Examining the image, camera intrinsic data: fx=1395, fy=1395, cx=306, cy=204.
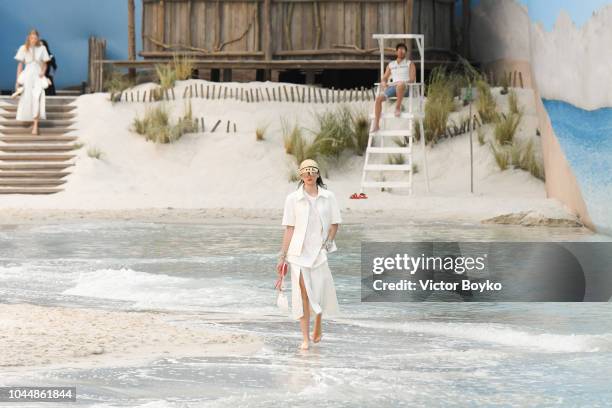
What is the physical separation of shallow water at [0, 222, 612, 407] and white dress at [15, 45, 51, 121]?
708cm

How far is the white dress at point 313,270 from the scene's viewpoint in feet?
28.4

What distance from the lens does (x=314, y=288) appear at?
28.7 feet

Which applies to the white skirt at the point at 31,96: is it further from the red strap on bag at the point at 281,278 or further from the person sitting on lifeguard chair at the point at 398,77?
the red strap on bag at the point at 281,278

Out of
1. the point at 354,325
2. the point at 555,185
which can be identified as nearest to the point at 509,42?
the point at 555,185

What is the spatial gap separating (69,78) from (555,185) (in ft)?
36.8

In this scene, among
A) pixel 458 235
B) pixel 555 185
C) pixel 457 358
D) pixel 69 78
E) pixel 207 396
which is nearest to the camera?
pixel 207 396

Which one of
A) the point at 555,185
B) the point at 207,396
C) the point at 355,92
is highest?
the point at 355,92

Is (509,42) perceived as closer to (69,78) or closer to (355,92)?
(355,92)

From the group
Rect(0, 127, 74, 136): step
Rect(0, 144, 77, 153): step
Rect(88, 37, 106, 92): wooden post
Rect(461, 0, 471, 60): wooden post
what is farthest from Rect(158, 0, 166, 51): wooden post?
Rect(461, 0, 471, 60): wooden post

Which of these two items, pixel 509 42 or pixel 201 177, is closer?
pixel 201 177

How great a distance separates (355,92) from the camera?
2277 cm

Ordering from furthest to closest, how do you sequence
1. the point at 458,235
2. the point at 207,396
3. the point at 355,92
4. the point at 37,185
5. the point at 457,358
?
the point at 355,92, the point at 37,185, the point at 458,235, the point at 457,358, the point at 207,396

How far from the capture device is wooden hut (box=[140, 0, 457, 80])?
77.6 feet

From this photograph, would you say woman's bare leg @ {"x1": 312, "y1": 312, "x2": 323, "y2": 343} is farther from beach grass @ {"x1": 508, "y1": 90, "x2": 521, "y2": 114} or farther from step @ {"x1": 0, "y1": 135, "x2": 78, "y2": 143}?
step @ {"x1": 0, "y1": 135, "x2": 78, "y2": 143}
